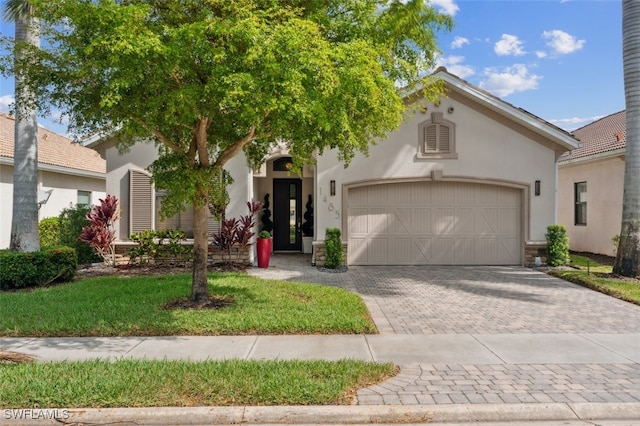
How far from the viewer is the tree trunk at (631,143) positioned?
10.8m

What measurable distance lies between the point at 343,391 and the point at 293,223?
39.9 feet

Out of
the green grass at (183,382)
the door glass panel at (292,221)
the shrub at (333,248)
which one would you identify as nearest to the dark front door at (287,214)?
the door glass panel at (292,221)

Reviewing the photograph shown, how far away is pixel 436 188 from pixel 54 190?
14.9 metres

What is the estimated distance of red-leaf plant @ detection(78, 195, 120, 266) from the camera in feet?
40.6

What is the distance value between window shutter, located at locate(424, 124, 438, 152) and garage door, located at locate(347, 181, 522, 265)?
104 cm

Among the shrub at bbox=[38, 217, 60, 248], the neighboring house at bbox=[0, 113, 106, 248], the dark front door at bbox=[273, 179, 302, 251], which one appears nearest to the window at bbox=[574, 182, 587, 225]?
the dark front door at bbox=[273, 179, 302, 251]

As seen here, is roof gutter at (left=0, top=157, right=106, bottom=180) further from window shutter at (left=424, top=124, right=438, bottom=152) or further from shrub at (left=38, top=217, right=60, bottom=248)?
window shutter at (left=424, top=124, right=438, bottom=152)

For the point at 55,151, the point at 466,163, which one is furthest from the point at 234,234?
the point at 55,151

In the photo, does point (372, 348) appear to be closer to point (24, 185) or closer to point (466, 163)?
point (466, 163)

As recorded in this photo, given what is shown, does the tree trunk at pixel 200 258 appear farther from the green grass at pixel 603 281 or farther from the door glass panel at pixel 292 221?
the door glass panel at pixel 292 221

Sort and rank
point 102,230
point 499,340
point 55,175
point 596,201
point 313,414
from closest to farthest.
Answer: point 313,414, point 499,340, point 102,230, point 596,201, point 55,175

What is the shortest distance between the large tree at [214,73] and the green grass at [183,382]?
10.0 ft

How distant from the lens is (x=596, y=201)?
52.0ft

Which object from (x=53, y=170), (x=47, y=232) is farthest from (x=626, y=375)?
(x=53, y=170)
